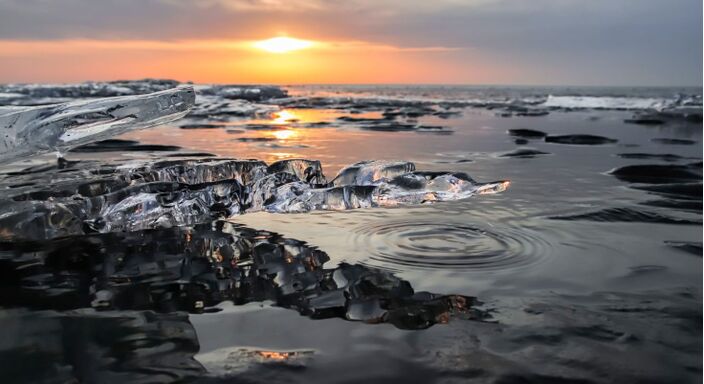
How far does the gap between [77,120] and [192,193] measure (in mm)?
913

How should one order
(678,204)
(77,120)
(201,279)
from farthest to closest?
(678,204) < (77,120) < (201,279)

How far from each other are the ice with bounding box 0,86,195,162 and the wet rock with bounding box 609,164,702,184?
4134mm

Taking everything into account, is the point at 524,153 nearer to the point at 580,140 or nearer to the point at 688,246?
the point at 580,140

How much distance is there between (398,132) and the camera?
1062 centimetres

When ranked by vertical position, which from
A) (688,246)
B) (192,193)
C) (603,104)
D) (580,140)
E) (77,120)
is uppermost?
(77,120)

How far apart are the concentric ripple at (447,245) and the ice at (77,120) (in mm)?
1648

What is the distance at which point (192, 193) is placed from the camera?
128 inches

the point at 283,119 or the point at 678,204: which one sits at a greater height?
the point at 283,119

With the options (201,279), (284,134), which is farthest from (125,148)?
(201,279)

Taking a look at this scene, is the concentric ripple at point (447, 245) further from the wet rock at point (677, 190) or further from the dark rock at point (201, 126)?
the dark rock at point (201, 126)

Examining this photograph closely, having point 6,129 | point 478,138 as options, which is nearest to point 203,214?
point 6,129

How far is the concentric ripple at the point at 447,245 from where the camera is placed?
2.49 metres

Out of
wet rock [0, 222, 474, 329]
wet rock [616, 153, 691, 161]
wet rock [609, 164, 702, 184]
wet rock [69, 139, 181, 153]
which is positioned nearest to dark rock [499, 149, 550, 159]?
wet rock [616, 153, 691, 161]

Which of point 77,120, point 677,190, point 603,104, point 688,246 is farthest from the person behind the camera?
point 603,104
